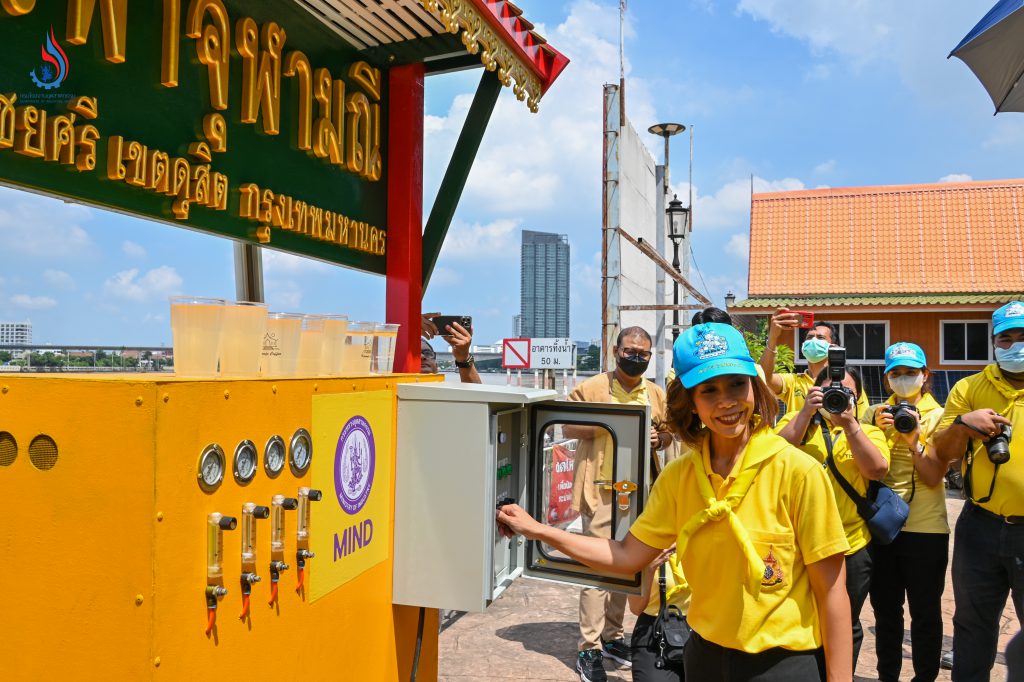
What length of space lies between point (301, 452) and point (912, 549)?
3.36m

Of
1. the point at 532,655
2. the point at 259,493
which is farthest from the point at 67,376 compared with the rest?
the point at 532,655

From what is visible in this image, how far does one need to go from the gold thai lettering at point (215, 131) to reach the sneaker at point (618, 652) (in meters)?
3.59

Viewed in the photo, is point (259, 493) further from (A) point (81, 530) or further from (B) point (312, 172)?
(B) point (312, 172)

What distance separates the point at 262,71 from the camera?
337 cm

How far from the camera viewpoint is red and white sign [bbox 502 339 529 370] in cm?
1441

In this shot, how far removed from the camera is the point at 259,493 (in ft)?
6.75

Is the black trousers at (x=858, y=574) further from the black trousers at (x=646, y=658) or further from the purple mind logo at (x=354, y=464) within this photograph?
the purple mind logo at (x=354, y=464)

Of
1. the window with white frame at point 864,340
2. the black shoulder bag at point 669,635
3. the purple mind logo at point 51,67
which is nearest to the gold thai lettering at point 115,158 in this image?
the purple mind logo at point 51,67

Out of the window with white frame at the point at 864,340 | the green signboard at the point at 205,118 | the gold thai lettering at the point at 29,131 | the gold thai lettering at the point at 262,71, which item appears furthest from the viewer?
the window with white frame at the point at 864,340

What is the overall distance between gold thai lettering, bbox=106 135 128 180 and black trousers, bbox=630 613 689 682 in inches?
113

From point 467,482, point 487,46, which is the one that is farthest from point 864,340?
point 467,482

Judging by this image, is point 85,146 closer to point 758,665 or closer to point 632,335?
point 758,665

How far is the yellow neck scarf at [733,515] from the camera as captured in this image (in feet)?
6.84

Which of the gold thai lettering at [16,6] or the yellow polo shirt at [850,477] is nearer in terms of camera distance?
the gold thai lettering at [16,6]
